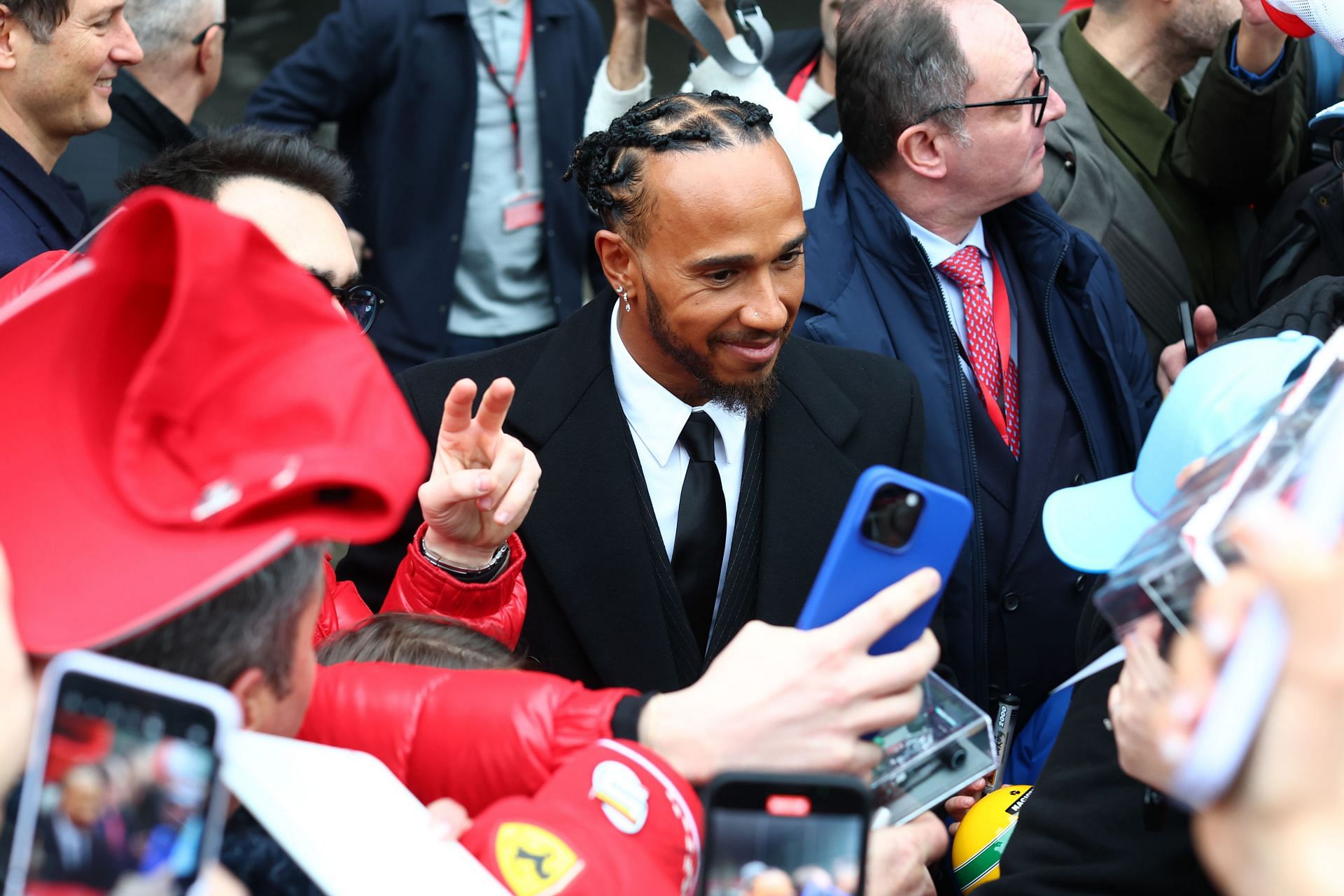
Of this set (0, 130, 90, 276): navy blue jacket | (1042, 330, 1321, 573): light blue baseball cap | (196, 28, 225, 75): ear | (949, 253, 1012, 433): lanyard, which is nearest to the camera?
(1042, 330, 1321, 573): light blue baseball cap

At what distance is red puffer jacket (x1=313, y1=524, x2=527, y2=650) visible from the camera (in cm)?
197

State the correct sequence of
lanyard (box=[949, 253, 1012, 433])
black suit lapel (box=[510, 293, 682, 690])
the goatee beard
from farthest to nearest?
1. lanyard (box=[949, 253, 1012, 433])
2. the goatee beard
3. black suit lapel (box=[510, 293, 682, 690])

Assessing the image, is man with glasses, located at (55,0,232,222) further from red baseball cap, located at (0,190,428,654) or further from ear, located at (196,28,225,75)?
red baseball cap, located at (0,190,428,654)

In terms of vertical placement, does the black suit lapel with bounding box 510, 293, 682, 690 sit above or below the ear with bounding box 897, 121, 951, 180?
below

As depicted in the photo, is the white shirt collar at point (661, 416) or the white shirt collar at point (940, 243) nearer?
the white shirt collar at point (661, 416)

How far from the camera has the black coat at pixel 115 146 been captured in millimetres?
3373

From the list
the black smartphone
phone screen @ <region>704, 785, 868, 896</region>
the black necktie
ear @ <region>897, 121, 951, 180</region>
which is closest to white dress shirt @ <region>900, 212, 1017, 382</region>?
ear @ <region>897, 121, 951, 180</region>

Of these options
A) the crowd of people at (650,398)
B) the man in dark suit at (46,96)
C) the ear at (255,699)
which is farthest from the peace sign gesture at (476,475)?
the man in dark suit at (46,96)

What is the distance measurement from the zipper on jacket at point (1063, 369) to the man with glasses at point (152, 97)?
2148 mm

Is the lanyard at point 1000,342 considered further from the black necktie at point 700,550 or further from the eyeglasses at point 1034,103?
the black necktie at point 700,550

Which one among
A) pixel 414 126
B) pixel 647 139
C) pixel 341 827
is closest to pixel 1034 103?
pixel 647 139

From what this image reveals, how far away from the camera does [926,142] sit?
295 cm

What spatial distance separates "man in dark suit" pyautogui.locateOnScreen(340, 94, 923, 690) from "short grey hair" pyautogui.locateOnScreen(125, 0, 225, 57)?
66.0 inches

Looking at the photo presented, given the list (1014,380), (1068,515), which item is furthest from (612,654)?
(1014,380)
